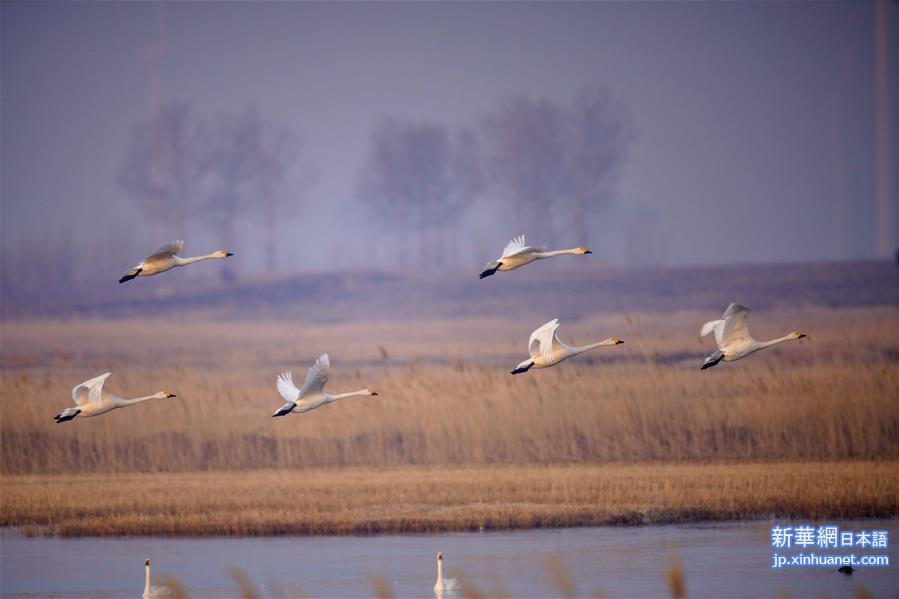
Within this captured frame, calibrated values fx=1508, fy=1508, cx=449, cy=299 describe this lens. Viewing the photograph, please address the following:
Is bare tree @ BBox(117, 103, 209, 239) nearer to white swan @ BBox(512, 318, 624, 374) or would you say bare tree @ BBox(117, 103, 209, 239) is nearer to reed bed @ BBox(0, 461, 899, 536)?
reed bed @ BBox(0, 461, 899, 536)

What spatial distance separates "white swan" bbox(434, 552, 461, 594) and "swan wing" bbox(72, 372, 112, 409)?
517 centimetres

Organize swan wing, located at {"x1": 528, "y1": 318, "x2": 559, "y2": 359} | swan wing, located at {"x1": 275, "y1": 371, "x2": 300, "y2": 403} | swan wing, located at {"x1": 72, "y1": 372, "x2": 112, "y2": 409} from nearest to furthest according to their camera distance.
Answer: swan wing, located at {"x1": 528, "y1": 318, "x2": 559, "y2": 359} → swan wing, located at {"x1": 72, "y1": 372, "x2": 112, "y2": 409} → swan wing, located at {"x1": 275, "y1": 371, "x2": 300, "y2": 403}

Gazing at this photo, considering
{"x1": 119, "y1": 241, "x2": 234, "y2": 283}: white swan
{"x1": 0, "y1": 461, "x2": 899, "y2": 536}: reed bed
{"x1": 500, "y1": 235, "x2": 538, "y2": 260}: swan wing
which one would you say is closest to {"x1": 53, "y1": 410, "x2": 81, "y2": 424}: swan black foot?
{"x1": 119, "y1": 241, "x2": 234, "y2": 283}: white swan

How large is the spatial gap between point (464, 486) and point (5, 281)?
5784cm

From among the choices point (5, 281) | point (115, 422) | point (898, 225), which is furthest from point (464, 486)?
point (898, 225)

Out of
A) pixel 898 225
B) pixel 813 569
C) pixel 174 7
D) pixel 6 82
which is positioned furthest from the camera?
pixel 174 7

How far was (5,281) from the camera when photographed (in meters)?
78.1

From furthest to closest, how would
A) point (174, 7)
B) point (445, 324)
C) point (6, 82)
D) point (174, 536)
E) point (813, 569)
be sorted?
point (174, 7), point (6, 82), point (445, 324), point (174, 536), point (813, 569)

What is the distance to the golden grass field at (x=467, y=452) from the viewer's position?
23062 millimetres

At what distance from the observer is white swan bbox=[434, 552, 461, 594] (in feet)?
57.0

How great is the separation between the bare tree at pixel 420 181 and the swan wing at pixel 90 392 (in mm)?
65487

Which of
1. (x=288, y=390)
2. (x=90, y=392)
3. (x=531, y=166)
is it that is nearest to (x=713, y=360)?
(x=288, y=390)

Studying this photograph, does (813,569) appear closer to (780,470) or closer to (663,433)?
(780,470)

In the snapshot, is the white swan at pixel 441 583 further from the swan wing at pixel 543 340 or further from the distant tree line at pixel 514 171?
the distant tree line at pixel 514 171
